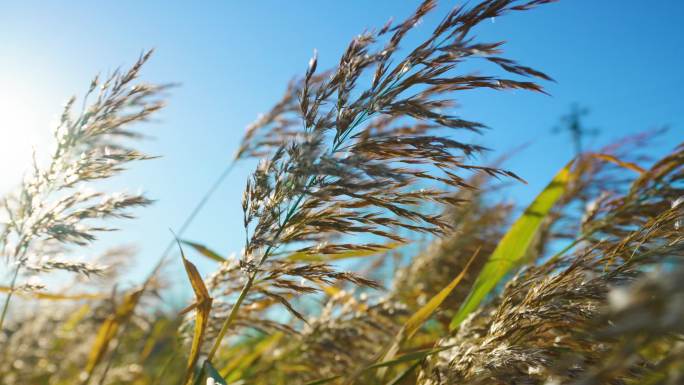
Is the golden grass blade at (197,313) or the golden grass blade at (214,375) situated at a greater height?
the golden grass blade at (197,313)

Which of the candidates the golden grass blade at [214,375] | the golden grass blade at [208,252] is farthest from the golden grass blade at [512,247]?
the golden grass blade at [208,252]

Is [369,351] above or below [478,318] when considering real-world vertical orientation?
above

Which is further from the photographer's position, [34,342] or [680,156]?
[34,342]

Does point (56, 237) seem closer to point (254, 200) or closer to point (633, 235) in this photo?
point (254, 200)

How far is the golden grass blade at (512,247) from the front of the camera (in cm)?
171

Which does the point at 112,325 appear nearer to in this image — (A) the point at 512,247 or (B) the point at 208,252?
(B) the point at 208,252

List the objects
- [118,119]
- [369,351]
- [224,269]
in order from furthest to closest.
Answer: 1. [369,351]
2. [118,119]
3. [224,269]

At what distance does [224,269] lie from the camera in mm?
1960

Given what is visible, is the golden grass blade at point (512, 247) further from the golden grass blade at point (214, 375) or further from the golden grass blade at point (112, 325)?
the golden grass blade at point (112, 325)

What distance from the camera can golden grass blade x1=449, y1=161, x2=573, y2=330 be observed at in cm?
171

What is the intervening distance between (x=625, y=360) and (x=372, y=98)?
3.34ft

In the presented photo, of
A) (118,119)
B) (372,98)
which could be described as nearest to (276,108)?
(118,119)

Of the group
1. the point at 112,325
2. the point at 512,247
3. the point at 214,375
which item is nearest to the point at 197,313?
the point at 214,375

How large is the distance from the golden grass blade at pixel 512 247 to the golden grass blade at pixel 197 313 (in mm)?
821
